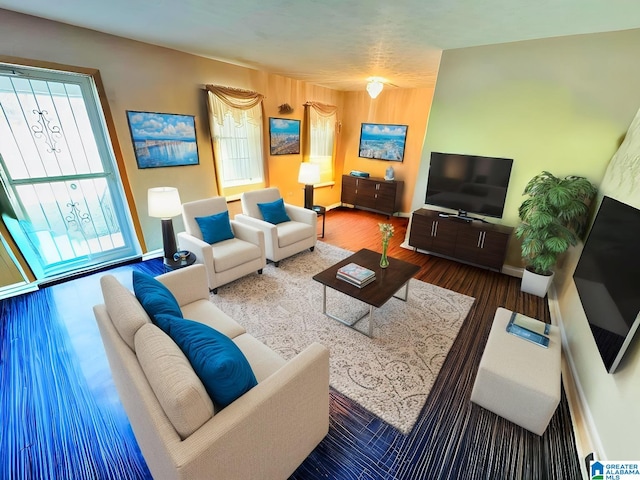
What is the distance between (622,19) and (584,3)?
0.65 meters

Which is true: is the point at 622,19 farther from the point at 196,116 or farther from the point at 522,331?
the point at 196,116

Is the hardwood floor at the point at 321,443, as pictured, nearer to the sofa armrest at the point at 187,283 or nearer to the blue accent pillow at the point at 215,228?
the sofa armrest at the point at 187,283

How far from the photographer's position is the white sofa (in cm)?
94

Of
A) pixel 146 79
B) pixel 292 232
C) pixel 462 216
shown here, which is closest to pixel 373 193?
pixel 462 216

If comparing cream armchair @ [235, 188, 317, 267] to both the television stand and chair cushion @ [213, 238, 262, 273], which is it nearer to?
chair cushion @ [213, 238, 262, 273]

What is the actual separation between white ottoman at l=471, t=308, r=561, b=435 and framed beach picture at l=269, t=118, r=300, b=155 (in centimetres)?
444

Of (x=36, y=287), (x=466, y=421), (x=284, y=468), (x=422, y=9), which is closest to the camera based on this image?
(x=284, y=468)

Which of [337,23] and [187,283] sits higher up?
[337,23]

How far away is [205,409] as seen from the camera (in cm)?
100

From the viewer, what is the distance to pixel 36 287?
2.98 meters

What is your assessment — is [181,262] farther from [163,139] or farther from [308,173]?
[308,173]

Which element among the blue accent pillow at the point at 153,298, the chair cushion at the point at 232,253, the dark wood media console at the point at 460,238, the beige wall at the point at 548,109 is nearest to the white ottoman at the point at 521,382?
the beige wall at the point at 548,109

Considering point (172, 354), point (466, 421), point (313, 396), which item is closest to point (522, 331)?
point (466, 421)

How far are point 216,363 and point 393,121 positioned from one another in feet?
19.2
